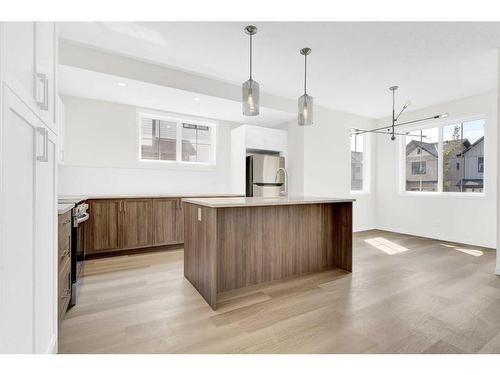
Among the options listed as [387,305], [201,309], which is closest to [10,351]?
[201,309]

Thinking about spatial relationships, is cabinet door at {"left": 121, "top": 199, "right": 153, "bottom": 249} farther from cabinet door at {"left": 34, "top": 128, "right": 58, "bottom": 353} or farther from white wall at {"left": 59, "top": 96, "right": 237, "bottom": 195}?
cabinet door at {"left": 34, "top": 128, "right": 58, "bottom": 353}

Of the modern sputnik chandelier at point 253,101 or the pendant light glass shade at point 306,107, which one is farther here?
the pendant light glass shade at point 306,107

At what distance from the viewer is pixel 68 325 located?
5.70 feet

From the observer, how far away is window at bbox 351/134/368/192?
562 centimetres

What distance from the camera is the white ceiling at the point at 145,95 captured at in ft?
10.1

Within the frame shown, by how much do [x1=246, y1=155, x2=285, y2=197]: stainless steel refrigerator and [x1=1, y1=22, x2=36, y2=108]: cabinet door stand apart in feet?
12.5

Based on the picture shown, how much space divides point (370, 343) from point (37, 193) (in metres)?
2.09

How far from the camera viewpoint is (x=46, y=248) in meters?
1.23

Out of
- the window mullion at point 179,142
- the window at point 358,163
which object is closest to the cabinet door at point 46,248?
the window mullion at point 179,142

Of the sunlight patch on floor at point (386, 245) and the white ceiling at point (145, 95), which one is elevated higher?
the white ceiling at point (145, 95)

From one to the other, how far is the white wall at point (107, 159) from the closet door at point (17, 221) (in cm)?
319

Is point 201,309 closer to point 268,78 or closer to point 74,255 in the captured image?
point 74,255

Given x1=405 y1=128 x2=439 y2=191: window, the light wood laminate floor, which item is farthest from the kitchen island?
x1=405 y1=128 x2=439 y2=191: window

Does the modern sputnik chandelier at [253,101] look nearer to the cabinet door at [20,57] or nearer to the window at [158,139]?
the cabinet door at [20,57]
